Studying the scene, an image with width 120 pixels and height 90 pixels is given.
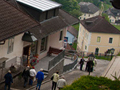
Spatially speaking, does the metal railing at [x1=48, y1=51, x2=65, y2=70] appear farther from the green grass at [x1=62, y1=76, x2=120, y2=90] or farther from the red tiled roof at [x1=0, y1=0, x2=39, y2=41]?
the green grass at [x1=62, y1=76, x2=120, y2=90]

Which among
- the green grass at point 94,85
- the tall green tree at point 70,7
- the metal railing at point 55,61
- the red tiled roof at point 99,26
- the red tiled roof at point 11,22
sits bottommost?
the metal railing at point 55,61

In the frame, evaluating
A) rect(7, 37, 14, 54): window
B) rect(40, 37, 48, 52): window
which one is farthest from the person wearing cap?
rect(40, 37, 48, 52): window

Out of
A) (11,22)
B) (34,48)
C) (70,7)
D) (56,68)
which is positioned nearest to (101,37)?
(34,48)

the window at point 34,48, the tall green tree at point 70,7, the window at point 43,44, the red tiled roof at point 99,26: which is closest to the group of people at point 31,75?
the window at point 34,48

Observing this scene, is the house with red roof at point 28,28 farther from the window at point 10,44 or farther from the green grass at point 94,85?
the green grass at point 94,85

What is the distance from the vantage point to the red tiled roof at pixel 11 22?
1618 cm

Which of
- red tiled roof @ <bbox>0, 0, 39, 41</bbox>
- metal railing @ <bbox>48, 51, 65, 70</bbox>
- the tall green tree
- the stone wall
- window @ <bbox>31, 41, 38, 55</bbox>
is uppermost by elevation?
the tall green tree

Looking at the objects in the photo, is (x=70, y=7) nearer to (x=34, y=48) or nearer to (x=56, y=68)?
(x=34, y=48)

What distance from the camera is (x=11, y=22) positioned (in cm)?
1756

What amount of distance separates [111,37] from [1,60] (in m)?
47.6

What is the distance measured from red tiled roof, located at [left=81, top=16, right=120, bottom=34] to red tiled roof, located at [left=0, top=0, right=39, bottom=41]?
44103mm

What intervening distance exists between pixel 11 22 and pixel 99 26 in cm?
4782

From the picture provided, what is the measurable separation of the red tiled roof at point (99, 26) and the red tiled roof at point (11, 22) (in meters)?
44.1

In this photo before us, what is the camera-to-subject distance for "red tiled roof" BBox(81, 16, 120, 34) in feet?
205
